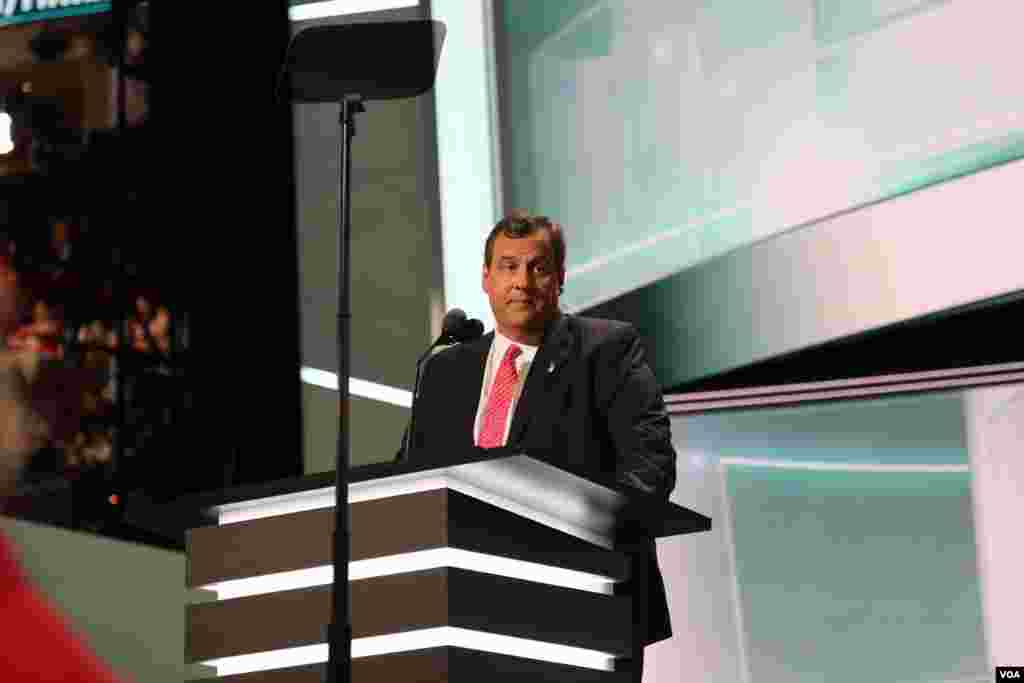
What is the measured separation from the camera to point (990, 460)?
3.94 m

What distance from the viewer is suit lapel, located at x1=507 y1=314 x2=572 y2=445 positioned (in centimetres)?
271

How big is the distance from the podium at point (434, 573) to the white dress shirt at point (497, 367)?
0.27 m

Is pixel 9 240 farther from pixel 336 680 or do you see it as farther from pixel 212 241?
pixel 336 680

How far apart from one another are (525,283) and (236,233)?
9.43 ft

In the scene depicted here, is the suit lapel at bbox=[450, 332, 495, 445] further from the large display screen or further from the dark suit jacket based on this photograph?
the large display screen

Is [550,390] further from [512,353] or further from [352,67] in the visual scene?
[352,67]

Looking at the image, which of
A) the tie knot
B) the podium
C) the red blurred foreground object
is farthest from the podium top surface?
the red blurred foreground object

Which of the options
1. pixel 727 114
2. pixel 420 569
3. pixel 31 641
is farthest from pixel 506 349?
pixel 727 114

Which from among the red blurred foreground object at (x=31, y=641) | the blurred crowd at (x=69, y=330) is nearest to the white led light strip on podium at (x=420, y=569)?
the red blurred foreground object at (x=31, y=641)

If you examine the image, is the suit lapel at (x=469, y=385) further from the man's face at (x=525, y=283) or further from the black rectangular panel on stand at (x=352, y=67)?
the black rectangular panel on stand at (x=352, y=67)

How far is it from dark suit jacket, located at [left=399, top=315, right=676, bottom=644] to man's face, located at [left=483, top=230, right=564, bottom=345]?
43mm

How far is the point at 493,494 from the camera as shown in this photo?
8.14 feet

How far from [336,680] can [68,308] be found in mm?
6758

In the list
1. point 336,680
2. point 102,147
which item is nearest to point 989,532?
point 336,680
